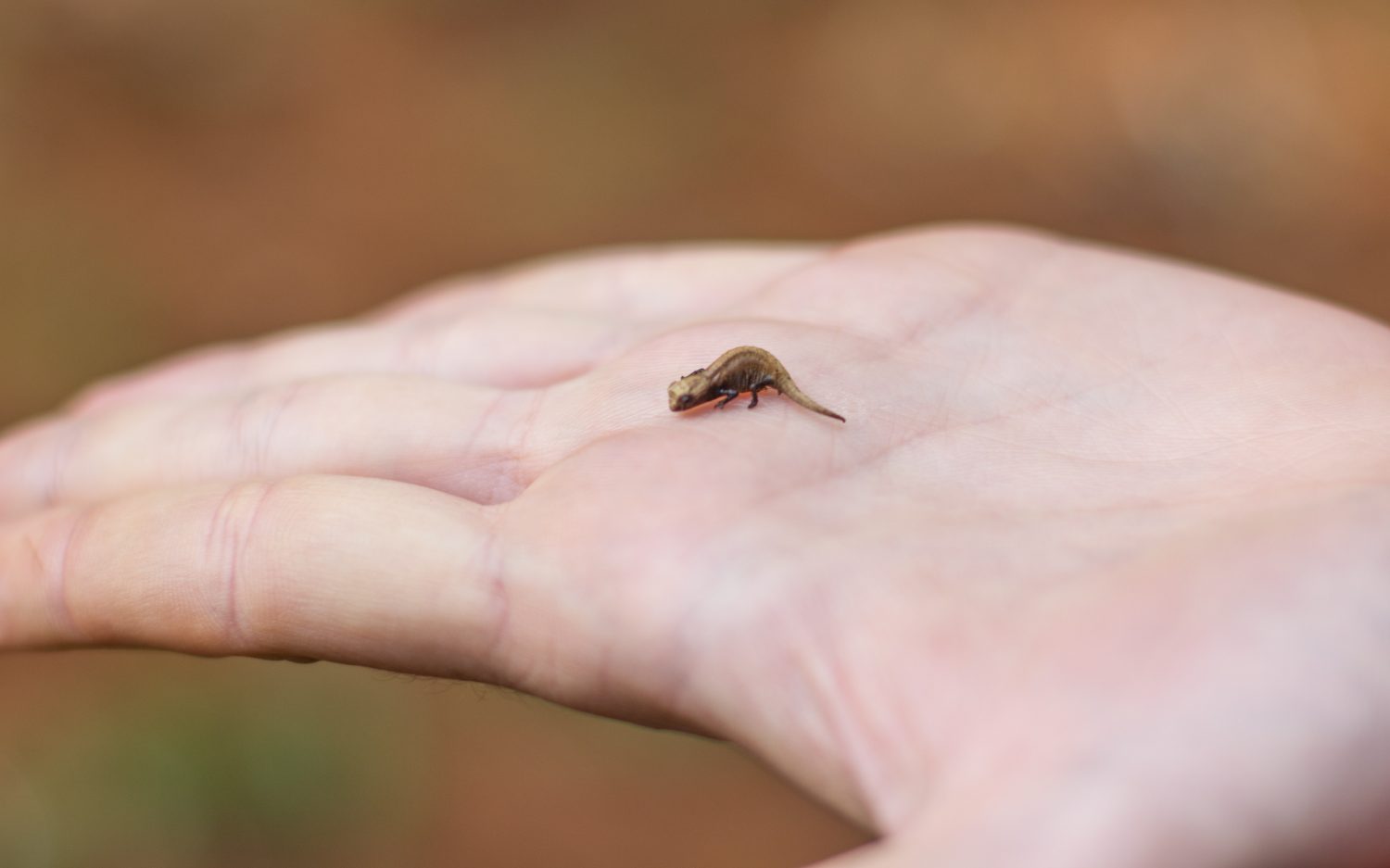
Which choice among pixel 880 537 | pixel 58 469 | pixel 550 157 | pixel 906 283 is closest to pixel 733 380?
pixel 906 283

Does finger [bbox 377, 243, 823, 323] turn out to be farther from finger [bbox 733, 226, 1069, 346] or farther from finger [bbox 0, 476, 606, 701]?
finger [bbox 0, 476, 606, 701]

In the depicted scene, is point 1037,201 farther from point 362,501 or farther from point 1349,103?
point 362,501

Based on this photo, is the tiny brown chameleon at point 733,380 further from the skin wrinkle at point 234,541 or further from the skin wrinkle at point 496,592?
the skin wrinkle at point 234,541

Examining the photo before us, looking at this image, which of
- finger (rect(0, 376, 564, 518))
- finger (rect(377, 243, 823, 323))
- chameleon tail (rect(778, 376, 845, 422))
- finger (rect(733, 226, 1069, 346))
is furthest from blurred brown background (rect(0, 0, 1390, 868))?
chameleon tail (rect(778, 376, 845, 422))

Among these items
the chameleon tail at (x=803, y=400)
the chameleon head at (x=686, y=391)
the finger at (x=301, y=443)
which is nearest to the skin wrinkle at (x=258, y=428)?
the finger at (x=301, y=443)

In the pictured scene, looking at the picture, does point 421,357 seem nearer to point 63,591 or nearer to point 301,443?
point 301,443

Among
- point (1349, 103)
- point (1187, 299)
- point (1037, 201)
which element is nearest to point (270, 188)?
point (1037, 201)

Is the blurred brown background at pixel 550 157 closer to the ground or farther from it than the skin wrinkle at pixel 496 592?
farther from it
